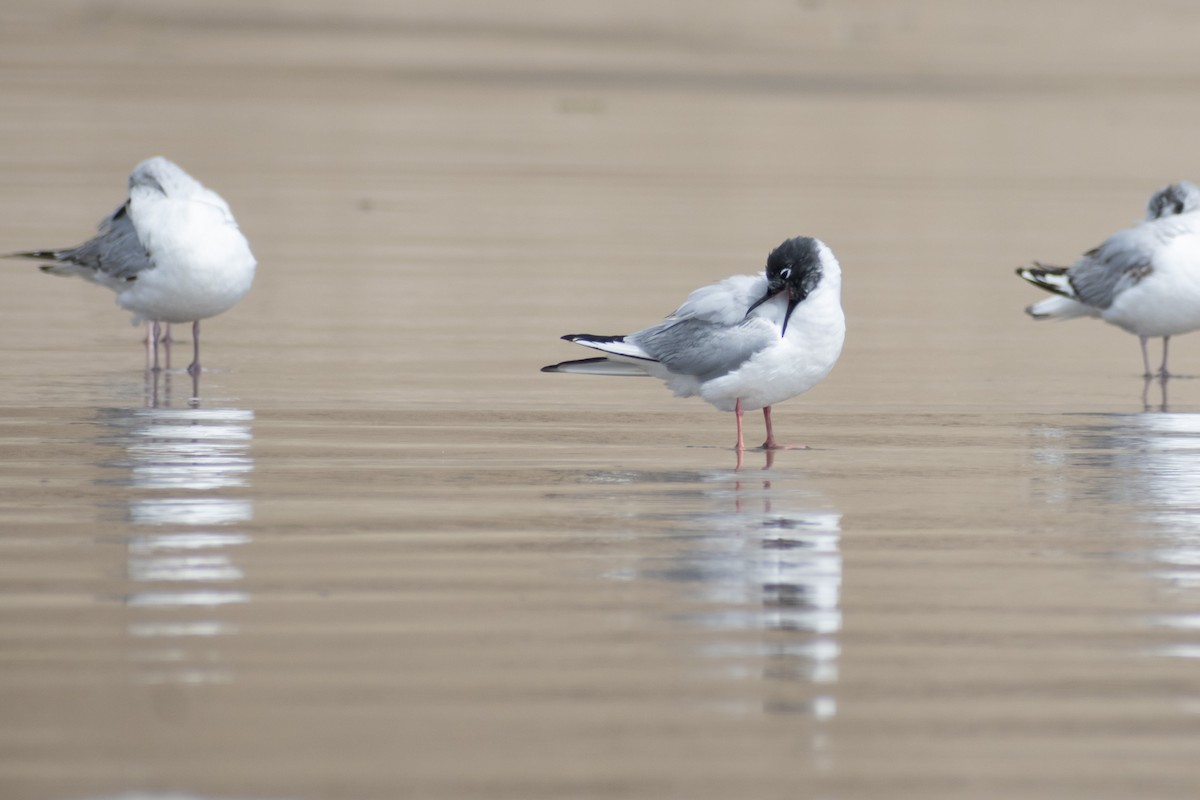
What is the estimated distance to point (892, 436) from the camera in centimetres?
878

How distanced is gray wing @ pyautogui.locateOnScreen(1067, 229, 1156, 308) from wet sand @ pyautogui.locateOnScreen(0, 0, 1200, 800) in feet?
1.46

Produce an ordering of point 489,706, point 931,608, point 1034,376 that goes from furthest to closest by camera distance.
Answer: point 1034,376, point 931,608, point 489,706

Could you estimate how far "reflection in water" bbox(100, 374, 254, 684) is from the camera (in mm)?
5375

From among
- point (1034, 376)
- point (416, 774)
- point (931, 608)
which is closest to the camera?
point (416, 774)

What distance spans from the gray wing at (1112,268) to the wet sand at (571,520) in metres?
0.44

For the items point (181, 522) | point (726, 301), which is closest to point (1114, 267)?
point (726, 301)

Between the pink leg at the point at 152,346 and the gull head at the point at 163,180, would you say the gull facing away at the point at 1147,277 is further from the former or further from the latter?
the pink leg at the point at 152,346

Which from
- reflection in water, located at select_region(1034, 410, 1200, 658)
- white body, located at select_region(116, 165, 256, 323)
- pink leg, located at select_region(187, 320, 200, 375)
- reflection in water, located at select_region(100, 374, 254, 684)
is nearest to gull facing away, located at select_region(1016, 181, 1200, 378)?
reflection in water, located at select_region(1034, 410, 1200, 658)

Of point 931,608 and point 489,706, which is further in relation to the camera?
point 931,608

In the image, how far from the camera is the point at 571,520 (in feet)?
22.9

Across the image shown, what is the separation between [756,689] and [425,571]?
149 cm

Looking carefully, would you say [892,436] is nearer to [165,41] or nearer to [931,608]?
[931,608]

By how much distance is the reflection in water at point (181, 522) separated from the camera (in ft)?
17.6

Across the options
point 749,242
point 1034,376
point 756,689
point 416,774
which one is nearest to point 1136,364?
point 1034,376
